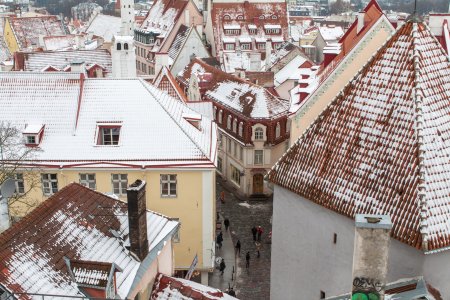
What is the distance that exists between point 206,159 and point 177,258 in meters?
5.17

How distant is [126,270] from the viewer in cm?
1817

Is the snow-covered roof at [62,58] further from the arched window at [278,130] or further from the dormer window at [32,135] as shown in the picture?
the dormer window at [32,135]

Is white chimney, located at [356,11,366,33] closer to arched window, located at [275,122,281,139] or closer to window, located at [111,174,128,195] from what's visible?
arched window, located at [275,122,281,139]

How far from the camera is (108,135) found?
29.3 m

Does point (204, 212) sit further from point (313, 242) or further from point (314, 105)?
point (313, 242)

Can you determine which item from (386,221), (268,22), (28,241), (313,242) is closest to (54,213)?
(28,241)

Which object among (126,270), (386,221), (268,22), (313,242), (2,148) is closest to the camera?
(386,221)

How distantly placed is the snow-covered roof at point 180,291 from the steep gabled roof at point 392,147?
404cm

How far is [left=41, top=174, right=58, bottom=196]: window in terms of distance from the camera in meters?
28.9

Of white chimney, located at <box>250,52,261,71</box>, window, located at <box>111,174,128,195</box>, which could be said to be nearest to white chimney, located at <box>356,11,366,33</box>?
window, located at <box>111,174,128,195</box>

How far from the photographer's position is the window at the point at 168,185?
29016mm

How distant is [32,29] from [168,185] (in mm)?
49589

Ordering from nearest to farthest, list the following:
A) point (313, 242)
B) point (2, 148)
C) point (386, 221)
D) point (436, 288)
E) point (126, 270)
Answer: point (386, 221) < point (436, 288) < point (126, 270) < point (313, 242) < point (2, 148)

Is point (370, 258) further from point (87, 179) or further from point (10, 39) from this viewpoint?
point (10, 39)
